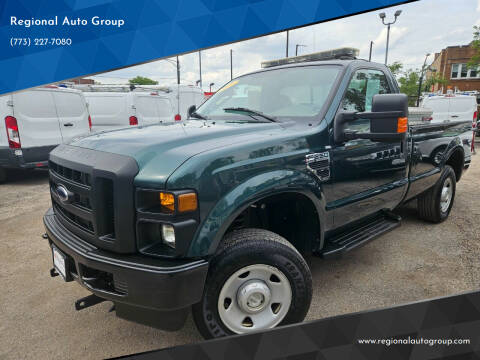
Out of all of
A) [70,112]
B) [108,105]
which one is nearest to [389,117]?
[70,112]

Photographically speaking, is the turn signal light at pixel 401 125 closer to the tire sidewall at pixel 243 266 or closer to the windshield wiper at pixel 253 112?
the windshield wiper at pixel 253 112

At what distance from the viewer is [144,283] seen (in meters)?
1.73

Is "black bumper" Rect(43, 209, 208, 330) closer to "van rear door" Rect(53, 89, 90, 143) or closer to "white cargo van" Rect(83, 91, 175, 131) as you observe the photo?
"van rear door" Rect(53, 89, 90, 143)

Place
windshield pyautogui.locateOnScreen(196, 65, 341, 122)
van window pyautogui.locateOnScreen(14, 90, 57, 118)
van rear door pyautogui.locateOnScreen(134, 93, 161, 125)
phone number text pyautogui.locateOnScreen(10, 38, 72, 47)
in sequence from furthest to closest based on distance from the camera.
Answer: van rear door pyautogui.locateOnScreen(134, 93, 161, 125) < van window pyautogui.locateOnScreen(14, 90, 57, 118) < windshield pyautogui.locateOnScreen(196, 65, 341, 122) < phone number text pyautogui.locateOnScreen(10, 38, 72, 47)

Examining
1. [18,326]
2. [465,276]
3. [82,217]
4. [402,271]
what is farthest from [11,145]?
[465,276]

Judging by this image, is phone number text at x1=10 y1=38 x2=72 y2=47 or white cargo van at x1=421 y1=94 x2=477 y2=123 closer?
phone number text at x1=10 y1=38 x2=72 y2=47

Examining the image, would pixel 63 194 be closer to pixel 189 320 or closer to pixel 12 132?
pixel 189 320

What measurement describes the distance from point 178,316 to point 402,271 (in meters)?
2.35

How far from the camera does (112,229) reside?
1885mm

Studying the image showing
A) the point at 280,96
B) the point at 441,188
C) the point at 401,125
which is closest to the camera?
the point at 401,125

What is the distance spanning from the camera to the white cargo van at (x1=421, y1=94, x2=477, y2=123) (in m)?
11.9

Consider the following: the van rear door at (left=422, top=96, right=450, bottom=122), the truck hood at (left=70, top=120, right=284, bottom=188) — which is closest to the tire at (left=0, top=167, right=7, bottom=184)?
the truck hood at (left=70, top=120, right=284, bottom=188)

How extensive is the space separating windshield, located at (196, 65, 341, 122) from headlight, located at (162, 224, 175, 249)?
4.35ft

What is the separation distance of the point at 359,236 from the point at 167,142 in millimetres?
1907
